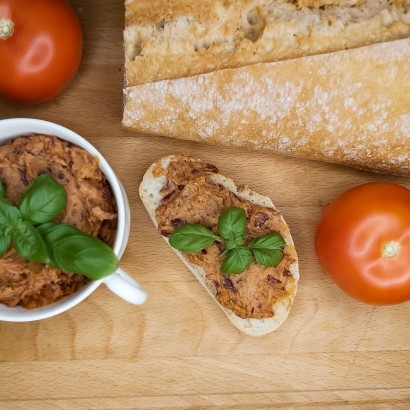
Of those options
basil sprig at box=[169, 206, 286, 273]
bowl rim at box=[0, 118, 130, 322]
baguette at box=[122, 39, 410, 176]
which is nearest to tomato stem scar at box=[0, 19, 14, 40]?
bowl rim at box=[0, 118, 130, 322]

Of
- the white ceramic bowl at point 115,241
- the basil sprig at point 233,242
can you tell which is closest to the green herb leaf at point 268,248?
the basil sprig at point 233,242

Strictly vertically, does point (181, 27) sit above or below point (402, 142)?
above

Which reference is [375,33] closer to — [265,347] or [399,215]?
[399,215]

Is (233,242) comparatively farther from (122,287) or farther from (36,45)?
(36,45)

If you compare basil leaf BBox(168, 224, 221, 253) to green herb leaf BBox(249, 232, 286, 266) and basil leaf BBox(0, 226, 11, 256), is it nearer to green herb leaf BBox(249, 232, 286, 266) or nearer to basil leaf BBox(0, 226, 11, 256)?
green herb leaf BBox(249, 232, 286, 266)

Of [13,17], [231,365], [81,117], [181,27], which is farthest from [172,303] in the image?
[13,17]

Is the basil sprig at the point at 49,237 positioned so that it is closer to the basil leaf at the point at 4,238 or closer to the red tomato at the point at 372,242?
the basil leaf at the point at 4,238
